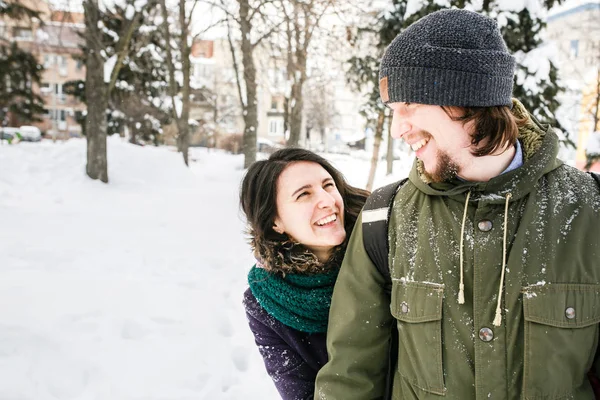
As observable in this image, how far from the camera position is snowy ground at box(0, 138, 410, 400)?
3.48 m

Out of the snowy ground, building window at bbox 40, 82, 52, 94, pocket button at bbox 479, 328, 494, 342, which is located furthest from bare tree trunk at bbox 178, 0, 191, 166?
building window at bbox 40, 82, 52, 94

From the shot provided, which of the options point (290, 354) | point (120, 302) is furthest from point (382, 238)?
point (120, 302)

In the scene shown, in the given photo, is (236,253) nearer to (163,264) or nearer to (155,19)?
(163,264)

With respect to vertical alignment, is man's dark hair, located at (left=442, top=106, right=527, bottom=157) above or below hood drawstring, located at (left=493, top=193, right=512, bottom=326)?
above

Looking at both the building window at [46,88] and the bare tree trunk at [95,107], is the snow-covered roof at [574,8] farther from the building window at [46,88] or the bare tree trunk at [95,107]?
the building window at [46,88]

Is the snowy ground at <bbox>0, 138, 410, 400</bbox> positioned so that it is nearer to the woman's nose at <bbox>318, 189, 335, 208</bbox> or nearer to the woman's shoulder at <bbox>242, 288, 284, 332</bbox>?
the woman's shoulder at <bbox>242, 288, 284, 332</bbox>

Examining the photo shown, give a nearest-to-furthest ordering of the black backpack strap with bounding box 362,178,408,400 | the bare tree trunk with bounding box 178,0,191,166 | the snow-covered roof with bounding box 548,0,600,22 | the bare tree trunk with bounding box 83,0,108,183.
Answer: the black backpack strap with bounding box 362,178,408,400, the bare tree trunk with bounding box 83,0,108,183, the bare tree trunk with bounding box 178,0,191,166, the snow-covered roof with bounding box 548,0,600,22

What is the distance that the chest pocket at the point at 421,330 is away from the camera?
57.7 inches

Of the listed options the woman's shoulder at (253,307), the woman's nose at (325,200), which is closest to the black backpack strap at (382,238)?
the woman's nose at (325,200)

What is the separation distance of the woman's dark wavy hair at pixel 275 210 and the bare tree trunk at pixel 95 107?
10667mm

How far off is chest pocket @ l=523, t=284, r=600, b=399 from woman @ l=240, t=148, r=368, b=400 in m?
1.00

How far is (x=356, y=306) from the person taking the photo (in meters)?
1.65

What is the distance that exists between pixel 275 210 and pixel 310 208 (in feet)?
0.81

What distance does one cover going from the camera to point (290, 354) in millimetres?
2191
